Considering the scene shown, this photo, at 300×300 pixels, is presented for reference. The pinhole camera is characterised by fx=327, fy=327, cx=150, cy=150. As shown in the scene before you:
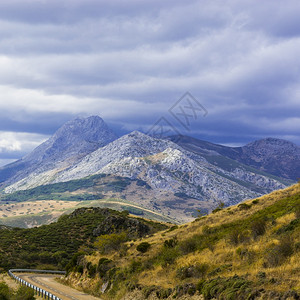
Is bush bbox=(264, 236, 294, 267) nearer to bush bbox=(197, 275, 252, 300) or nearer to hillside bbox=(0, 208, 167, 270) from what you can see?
bush bbox=(197, 275, 252, 300)

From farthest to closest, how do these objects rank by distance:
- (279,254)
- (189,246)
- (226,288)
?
(189,246), (279,254), (226,288)

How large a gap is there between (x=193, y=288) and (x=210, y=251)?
26.8 feet

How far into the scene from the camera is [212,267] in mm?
28219

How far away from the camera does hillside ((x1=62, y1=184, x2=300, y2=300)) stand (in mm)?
21344

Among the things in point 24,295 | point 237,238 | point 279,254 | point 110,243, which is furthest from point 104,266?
point 279,254

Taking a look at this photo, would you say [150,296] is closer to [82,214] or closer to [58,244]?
[58,244]

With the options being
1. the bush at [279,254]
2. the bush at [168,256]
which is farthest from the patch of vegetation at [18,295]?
the bush at [279,254]

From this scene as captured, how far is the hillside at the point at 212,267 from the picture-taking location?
21.3 m

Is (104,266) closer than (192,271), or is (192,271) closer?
(192,271)

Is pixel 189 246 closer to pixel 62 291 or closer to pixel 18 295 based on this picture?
pixel 62 291

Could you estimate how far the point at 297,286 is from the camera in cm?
1872

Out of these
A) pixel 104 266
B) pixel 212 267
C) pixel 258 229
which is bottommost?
pixel 104 266

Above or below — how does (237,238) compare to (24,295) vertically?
above

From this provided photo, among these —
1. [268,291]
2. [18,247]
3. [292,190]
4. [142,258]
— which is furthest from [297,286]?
[18,247]
